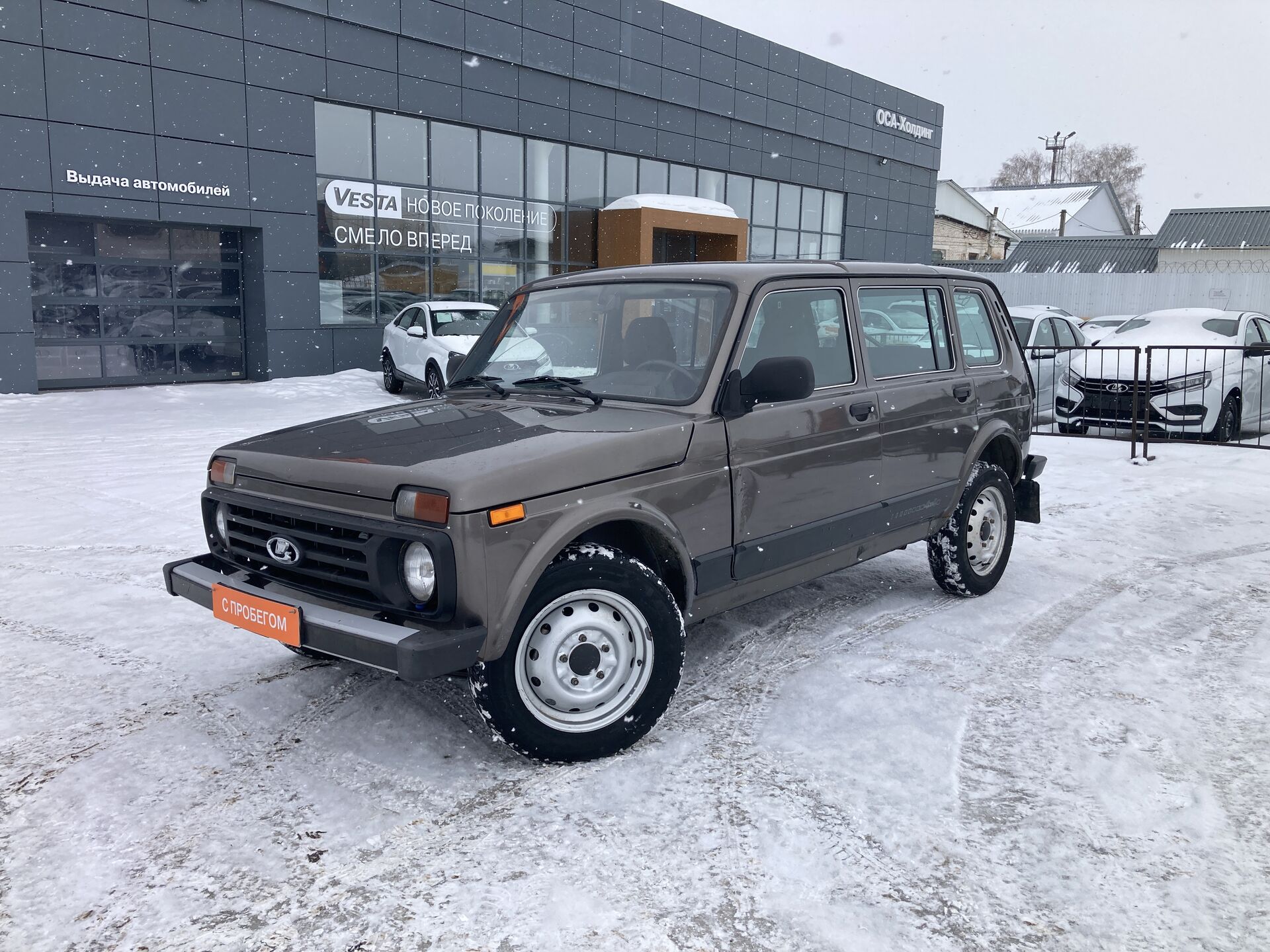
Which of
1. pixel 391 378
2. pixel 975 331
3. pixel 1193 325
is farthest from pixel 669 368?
pixel 391 378

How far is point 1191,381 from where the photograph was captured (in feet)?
37.6

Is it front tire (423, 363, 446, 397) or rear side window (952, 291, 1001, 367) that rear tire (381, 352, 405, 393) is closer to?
front tire (423, 363, 446, 397)

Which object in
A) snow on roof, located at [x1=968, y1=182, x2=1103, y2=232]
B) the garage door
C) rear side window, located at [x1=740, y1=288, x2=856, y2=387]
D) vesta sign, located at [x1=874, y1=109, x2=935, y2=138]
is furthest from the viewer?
snow on roof, located at [x1=968, y1=182, x2=1103, y2=232]

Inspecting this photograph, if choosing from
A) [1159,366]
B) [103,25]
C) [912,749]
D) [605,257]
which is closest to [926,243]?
[605,257]

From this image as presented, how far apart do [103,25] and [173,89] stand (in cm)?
131

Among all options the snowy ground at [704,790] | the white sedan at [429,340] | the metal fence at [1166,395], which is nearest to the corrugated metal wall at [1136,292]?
the metal fence at [1166,395]

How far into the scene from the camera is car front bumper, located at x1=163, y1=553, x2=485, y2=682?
3.04 m

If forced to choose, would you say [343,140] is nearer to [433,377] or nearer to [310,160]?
[310,160]

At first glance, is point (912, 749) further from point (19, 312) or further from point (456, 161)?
point (456, 161)

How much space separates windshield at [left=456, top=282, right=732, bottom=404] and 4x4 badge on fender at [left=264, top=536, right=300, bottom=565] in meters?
1.37

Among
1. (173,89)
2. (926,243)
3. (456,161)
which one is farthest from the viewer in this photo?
(926,243)

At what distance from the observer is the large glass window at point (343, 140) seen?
18.3 m

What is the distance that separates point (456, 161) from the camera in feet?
67.2

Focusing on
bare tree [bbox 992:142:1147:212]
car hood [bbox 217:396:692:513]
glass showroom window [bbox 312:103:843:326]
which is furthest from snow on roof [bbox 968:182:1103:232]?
car hood [bbox 217:396:692:513]
